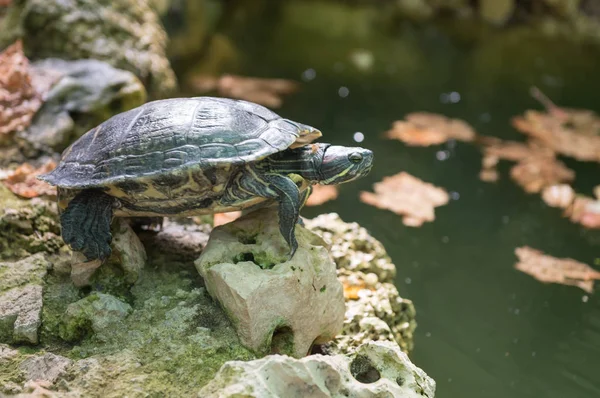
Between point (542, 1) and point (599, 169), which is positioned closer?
point (599, 169)

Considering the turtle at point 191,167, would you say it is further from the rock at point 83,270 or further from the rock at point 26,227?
the rock at point 26,227

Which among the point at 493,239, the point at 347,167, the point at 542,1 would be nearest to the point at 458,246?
the point at 493,239

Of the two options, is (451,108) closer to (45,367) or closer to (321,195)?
(321,195)

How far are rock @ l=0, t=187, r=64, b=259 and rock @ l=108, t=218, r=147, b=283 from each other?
14.6 inches

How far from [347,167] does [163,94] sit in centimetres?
219

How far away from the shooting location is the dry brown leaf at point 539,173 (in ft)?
11.9

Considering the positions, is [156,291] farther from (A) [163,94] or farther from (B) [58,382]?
(A) [163,94]

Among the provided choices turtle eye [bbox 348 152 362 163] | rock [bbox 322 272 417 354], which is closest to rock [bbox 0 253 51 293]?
rock [bbox 322 272 417 354]

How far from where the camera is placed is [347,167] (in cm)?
192

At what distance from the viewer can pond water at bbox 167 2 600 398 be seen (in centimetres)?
243

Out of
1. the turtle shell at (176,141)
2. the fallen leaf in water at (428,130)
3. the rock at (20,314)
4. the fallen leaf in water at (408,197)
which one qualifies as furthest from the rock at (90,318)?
the fallen leaf in water at (428,130)

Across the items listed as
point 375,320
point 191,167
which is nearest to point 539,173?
point 375,320

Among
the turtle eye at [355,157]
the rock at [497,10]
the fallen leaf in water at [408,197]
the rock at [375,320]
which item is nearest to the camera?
the turtle eye at [355,157]

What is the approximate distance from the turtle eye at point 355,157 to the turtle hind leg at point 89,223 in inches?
32.9
